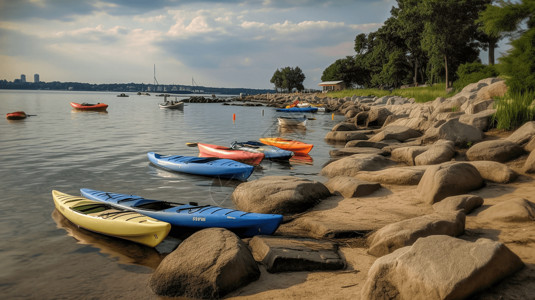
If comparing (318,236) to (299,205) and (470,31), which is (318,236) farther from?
(470,31)

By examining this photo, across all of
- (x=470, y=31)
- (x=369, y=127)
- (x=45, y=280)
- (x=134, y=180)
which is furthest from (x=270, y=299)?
(x=470, y=31)

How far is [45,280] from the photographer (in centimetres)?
694

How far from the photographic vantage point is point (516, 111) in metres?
15.5

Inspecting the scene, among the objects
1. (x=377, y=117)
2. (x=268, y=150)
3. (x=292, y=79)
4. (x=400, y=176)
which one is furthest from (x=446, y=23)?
(x=292, y=79)

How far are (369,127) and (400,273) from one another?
1094 inches

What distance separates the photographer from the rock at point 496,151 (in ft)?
39.3

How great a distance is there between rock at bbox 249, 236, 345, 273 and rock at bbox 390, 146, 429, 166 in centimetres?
870

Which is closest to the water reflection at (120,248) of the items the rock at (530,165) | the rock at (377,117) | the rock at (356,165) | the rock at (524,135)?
the rock at (356,165)

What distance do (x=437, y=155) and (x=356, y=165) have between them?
2767mm

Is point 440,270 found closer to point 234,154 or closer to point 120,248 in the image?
point 120,248

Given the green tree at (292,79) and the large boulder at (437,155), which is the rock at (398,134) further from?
the green tree at (292,79)

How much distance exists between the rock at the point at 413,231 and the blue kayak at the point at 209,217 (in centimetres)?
227

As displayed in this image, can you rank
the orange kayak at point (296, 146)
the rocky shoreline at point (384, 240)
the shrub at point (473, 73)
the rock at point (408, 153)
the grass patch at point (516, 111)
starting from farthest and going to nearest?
the shrub at point (473, 73)
the orange kayak at point (296, 146)
the grass patch at point (516, 111)
the rock at point (408, 153)
the rocky shoreline at point (384, 240)

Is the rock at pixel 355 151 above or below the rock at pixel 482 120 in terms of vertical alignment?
below
